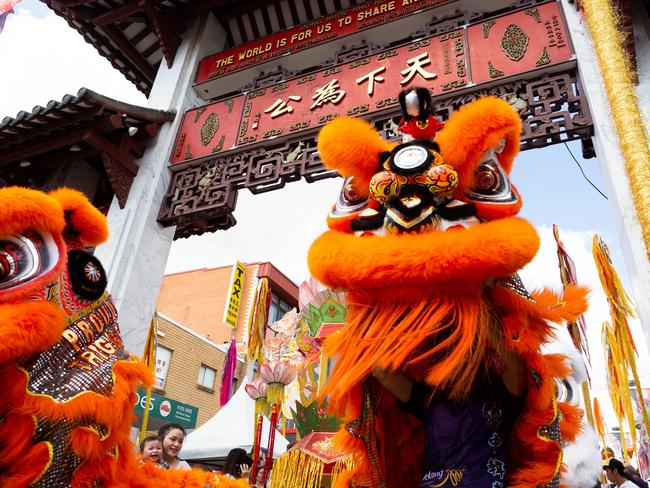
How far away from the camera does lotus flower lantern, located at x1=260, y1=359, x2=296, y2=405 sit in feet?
14.1

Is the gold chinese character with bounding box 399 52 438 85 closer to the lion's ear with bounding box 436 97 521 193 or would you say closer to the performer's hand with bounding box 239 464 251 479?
the lion's ear with bounding box 436 97 521 193

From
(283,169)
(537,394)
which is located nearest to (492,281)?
(537,394)

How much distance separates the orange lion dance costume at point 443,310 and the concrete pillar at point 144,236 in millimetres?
3118

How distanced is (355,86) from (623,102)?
2307mm

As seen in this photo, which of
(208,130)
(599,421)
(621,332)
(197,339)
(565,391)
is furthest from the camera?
(197,339)

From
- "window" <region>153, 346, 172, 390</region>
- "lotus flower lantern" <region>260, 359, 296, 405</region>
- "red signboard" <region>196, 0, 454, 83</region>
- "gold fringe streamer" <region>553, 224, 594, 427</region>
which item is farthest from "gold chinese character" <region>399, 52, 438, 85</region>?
"window" <region>153, 346, 172, 390</region>

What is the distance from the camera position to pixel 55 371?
1.58 meters

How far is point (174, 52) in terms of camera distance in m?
5.70

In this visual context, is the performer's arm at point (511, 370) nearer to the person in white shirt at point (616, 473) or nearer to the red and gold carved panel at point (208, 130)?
the person in white shirt at point (616, 473)

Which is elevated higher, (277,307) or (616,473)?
(277,307)

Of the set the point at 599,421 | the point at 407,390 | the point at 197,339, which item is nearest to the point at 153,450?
the point at 407,390

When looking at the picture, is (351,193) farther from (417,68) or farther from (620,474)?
(620,474)

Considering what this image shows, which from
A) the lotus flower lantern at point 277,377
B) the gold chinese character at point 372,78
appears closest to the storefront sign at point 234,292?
the lotus flower lantern at point 277,377

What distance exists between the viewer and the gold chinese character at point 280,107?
465 centimetres
